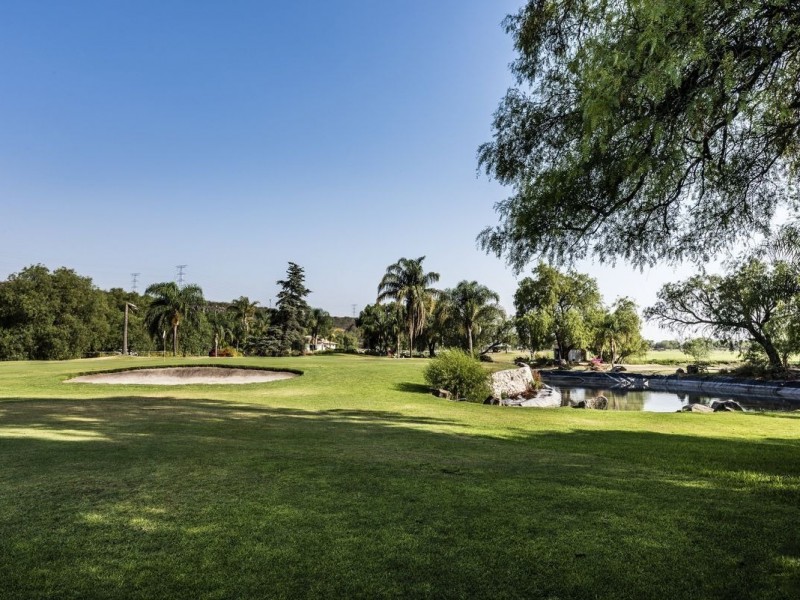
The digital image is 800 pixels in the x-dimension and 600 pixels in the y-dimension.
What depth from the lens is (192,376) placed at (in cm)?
2678

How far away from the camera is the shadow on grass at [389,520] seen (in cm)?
317

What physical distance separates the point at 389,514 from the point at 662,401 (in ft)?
101

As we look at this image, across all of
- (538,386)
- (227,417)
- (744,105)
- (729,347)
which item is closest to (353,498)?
(744,105)

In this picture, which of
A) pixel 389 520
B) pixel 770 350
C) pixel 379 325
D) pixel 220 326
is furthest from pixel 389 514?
pixel 220 326

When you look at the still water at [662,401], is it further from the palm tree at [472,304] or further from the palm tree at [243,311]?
the palm tree at [243,311]

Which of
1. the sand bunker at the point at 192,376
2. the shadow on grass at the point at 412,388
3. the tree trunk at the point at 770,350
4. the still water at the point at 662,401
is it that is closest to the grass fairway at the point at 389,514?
the shadow on grass at the point at 412,388

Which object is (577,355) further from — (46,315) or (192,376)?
(46,315)

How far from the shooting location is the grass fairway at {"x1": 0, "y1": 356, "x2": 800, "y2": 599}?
10.4 ft

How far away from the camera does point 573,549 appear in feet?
12.0

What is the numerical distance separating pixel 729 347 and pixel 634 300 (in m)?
20.4

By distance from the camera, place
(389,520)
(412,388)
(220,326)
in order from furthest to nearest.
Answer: (220,326) < (412,388) < (389,520)

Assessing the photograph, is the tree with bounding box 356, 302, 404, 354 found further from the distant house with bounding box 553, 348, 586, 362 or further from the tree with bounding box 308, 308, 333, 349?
the distant house with bounding box 553, 348, 586, 362

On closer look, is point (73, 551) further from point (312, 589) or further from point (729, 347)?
point (729, 347)

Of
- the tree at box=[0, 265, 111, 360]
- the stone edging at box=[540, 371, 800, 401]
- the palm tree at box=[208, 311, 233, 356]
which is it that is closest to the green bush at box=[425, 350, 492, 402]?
the stone edging at box=[540, 371, 800, 401]
